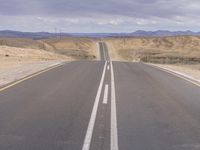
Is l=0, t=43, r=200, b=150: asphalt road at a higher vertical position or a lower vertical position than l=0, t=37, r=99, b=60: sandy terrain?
higher

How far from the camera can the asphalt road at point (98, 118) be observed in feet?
25.1

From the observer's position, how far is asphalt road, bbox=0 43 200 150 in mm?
7645

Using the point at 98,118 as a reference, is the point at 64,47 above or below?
below

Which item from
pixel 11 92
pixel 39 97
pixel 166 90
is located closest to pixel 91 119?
pixel 39 97

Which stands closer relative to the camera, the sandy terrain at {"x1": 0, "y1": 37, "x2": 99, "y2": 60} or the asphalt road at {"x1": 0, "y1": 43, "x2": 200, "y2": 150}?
the asphalt road at {"x1": 0, "y1": 43, "x2": 200, "y2": 150}

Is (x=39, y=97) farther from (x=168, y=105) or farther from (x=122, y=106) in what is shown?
(x=168, y=105)

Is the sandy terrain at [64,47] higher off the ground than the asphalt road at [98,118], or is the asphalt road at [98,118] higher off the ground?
the asphalt road at [98,118]

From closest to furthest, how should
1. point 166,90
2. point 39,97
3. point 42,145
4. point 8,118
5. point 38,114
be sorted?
1. point 42,145
2. point 8,118
3. point 38,114
4. point 39,97
5. point 166,90

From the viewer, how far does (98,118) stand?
10039mm

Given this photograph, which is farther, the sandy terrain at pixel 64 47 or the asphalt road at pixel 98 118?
the sandy terrain at pixel 64 47

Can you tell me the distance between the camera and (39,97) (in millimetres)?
13570

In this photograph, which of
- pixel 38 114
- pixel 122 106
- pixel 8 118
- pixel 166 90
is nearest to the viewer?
pixel 8 118

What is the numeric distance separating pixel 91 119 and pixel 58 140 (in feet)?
7.18

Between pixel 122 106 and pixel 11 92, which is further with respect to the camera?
→ pixel 11 92
